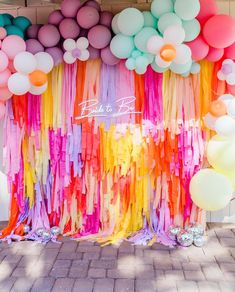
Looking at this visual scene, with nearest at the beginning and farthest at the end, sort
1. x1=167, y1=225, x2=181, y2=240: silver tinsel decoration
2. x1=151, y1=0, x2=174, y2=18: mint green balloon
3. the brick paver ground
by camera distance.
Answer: the brick paver ground < x1=151, y1=0, x2=174, y2=18: mint green balloon < x1=167, y1=225, x2=181, y2=240: silver tinsel decoration

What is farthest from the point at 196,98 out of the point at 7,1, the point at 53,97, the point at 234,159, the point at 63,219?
the point at 7,1

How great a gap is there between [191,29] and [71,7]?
3.40 feet

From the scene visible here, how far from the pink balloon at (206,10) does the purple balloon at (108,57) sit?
0.80 meters

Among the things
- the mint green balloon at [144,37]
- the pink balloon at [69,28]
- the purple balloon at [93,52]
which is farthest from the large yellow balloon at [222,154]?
the pink balloon at [69,28]

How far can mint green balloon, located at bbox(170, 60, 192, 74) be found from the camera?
337 centimetres

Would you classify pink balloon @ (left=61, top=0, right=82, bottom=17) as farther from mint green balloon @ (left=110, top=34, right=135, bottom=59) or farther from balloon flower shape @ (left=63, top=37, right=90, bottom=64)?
mint green balloon @ (left=110, top=34, right=135, bottom=59)

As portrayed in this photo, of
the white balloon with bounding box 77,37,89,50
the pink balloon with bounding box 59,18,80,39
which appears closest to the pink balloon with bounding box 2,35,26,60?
the pink balloon with bounding box 59,18,80,39

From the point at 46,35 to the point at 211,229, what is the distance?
244 centimetres

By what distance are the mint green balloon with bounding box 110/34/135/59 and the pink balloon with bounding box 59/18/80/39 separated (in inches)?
13.5

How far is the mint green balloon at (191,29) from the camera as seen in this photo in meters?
3.28

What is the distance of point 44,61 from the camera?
11.2ft

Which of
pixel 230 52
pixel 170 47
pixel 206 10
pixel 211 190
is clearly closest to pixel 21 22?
pixel 170 47

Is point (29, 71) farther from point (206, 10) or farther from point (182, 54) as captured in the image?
point (206, 10)

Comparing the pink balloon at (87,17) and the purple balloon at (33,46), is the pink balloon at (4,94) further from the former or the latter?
the pink balloon at (87,17)
